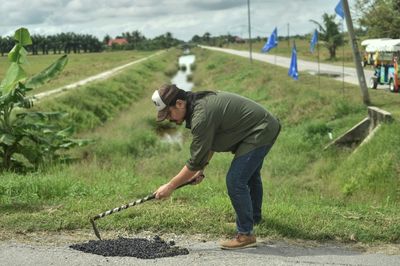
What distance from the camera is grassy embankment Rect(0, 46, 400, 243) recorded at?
5.23 m

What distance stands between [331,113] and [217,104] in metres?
11.3

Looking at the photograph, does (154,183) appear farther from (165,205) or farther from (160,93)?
(160,93)

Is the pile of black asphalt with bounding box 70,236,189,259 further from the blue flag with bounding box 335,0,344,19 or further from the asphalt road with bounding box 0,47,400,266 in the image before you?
the blue flag with bounding box 335,0,344,19

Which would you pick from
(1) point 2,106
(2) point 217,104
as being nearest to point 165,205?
(2) point 217,104

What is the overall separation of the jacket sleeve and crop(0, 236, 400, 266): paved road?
0.80m

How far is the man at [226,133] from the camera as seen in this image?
4430 mm

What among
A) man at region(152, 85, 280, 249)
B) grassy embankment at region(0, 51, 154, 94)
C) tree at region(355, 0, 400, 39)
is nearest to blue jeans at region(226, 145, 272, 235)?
man at region(152, 85, 280, 249)

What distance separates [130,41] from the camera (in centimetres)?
14438

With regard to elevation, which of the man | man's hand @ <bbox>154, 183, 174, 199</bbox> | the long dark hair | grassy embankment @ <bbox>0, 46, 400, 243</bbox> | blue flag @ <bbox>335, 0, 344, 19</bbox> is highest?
blue flag @ <bbox>335, 0, 344, 19</bbox>

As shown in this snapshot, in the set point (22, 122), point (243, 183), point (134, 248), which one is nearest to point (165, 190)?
point (134, 248)

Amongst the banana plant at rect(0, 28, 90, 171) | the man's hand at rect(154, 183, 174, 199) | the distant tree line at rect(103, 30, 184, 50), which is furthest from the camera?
the distant tree line at rect(103, 30, 184, 50)

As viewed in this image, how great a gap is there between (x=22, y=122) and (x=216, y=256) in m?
6.11

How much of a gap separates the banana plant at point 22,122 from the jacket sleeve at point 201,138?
5.03 metres

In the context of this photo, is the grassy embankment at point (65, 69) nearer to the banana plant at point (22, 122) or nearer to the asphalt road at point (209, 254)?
the banana plant at point (22, 122)
